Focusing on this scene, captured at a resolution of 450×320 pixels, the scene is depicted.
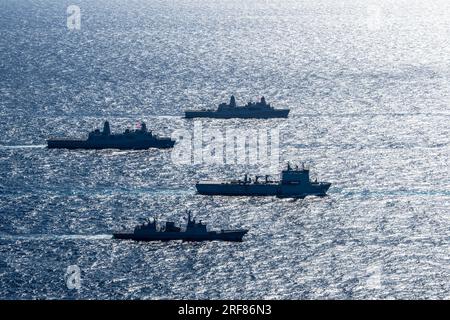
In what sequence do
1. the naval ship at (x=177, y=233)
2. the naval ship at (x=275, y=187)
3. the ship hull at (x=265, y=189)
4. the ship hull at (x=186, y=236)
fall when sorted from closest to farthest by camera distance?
the ship hull at (x=186, y=236) < the naval ship at (x=177, y=233) < the ship hull at (x=265, y=189) < the naval ship at (x=275, y=187)

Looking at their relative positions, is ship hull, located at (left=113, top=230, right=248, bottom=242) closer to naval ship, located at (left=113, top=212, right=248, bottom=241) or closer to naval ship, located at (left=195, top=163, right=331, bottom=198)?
naval ship, located at (left=113, top=212, right=248, bottom=241)

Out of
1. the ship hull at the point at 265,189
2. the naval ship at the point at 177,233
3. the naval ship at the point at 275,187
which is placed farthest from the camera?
the naval ship at the point at 275,187

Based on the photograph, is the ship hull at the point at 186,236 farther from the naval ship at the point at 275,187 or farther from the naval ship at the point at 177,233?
the naval ship at the point at 275,187

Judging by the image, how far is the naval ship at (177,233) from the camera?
453 feet

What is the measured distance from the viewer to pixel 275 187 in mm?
166875

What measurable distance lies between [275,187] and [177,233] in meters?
30.5

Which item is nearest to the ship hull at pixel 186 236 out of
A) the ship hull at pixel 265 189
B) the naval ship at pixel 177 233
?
the naval ship at pixel 177 233

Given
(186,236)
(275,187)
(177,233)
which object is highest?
(275,187)

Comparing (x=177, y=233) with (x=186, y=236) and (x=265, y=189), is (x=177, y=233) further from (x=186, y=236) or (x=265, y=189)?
(x=265, y=189)

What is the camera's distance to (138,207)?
6142 inches

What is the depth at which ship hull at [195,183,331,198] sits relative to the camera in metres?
165

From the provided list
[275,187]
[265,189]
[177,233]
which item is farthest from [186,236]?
[275,187]

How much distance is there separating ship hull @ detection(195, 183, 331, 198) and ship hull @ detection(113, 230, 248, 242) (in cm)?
2491
